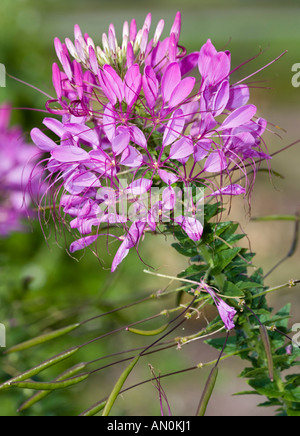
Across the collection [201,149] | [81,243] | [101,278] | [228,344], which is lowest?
[101,278]

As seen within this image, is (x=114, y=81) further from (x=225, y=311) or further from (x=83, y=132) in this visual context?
(x=225, y=311)

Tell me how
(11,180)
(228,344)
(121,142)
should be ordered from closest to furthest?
(121,142) → (228,344) → (11,180)

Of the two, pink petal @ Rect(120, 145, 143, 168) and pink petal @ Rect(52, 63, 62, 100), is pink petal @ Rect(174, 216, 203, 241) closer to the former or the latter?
pink petal @ Rect(120, 145, 143, 168)

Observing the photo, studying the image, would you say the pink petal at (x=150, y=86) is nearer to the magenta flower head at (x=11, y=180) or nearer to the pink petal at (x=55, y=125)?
the pink petal at (x=55, y=125)

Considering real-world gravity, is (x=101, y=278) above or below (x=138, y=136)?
below

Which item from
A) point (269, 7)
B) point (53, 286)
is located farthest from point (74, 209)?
point (269, 7)

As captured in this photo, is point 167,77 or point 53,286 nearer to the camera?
point 167,77

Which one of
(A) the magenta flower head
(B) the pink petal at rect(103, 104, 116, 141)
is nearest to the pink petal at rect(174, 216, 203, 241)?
(B) the pink petal at rect(103, 104, 116, 141)

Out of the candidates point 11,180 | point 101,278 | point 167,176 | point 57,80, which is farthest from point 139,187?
point 101,278

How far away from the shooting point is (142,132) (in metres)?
0.50

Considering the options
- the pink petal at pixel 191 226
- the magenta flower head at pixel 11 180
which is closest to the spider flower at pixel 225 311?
the pink petal at pixel 191 226

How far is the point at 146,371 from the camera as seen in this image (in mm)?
1598
